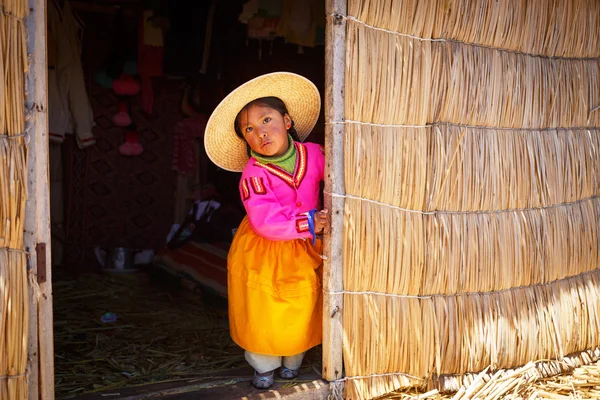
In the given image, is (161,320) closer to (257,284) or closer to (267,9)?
(257,284)

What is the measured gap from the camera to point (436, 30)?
3381 mm

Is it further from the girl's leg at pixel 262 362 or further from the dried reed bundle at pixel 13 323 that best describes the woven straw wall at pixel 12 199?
the girl's leg at pixel 262 362

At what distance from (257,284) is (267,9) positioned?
3370 mm

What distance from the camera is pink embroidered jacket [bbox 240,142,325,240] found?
313cm

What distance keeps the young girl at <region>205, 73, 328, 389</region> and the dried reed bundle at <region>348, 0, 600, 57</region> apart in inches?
22.0

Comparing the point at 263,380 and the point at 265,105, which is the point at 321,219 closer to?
the point at 265,105

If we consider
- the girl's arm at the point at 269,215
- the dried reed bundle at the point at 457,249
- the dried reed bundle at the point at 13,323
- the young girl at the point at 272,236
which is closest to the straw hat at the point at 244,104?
the young girl at the point at 272,236

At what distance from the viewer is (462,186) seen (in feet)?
11.5

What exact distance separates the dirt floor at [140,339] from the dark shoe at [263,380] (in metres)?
0.05

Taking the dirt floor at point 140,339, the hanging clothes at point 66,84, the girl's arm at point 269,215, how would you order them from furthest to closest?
the hanging clothes at point 66,84
the dirt floor at point 140,339
the girl's arm at point 269,215

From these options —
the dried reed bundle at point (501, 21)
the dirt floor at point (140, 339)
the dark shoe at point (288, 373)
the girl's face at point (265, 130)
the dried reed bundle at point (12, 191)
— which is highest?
the dried reed bundle at point (501, 21)

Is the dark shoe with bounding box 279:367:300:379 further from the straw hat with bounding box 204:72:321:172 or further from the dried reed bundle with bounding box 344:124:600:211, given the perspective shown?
the straw hat with bounding box 204:72:321:172

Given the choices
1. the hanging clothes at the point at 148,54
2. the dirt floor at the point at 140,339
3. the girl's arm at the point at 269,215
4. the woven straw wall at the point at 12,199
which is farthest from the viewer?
the hanging clothes at the point at 148,54

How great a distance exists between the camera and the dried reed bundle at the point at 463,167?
3277mm
